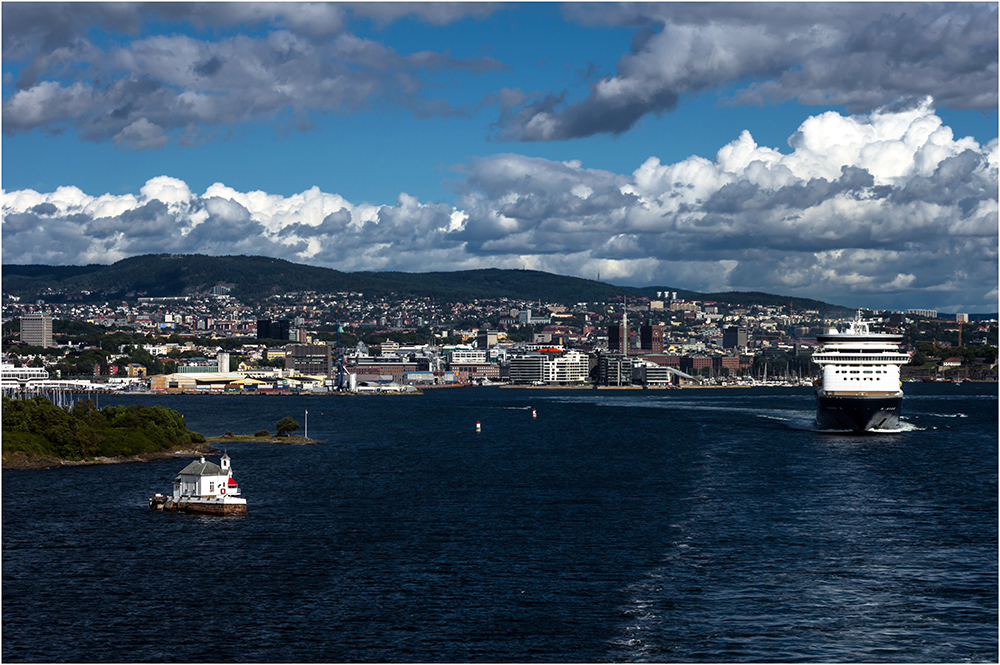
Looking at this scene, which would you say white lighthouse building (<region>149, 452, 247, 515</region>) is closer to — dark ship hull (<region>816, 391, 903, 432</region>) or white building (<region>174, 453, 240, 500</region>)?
white building (<region>174, 453, 240, 500</region>)

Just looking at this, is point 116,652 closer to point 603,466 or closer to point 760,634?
point 760,634

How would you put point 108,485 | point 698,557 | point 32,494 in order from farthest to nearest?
1. point 108,485
2. point 32,494
3. point 698,557

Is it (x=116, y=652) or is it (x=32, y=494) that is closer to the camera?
(x=116, y=652)

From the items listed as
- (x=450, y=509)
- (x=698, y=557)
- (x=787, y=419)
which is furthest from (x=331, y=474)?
(x=787, y=419)

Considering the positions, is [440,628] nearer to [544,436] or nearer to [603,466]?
[603,466]

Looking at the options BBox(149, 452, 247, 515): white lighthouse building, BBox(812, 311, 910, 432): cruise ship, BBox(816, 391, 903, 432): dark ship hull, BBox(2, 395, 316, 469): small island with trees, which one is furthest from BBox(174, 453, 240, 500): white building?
BBox(812, 311, 910, 432): cruise ship

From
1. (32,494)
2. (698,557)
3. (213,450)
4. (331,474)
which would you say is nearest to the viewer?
(698,557)
